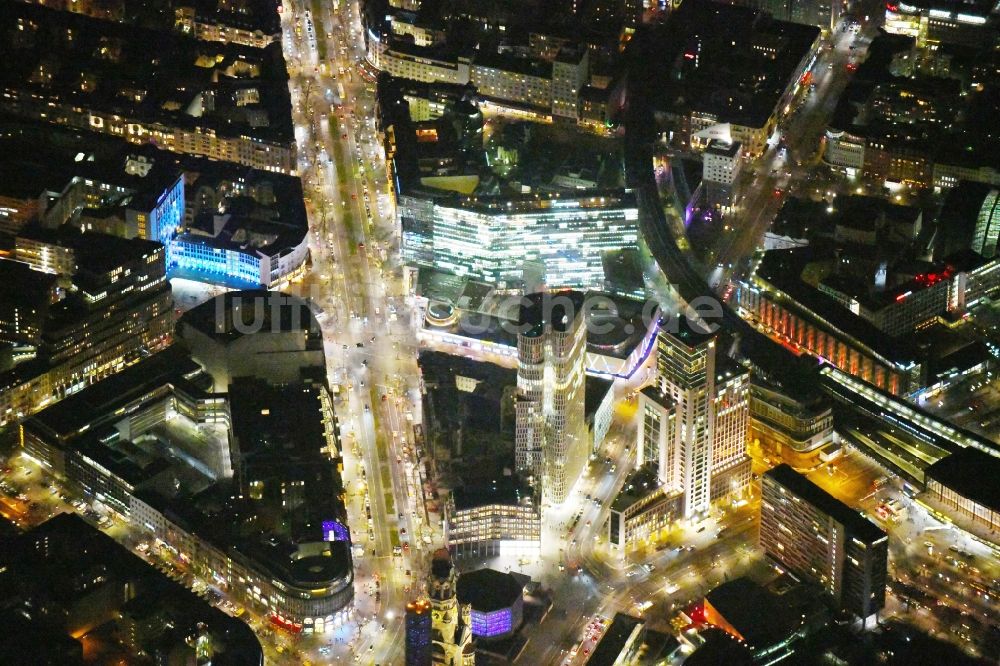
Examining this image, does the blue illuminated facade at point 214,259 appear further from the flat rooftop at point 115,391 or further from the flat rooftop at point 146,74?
the flat rooftop at point 146,74

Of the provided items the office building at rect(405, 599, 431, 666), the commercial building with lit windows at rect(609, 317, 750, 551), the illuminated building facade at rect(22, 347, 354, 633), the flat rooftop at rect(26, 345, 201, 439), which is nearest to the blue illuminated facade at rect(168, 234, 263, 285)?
the flat rooftop at rect(26, 345, 201, 439)

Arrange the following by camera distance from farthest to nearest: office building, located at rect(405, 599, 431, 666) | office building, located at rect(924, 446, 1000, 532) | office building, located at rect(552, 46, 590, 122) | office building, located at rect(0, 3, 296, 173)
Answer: office building, located at rect(552, 46, 590, 122) → office building, located at rect(0, 3, 296, 173) → office building, located at rect(924, 446, 1000, 532) → office building, located at rect(405, 599, 431, 666)

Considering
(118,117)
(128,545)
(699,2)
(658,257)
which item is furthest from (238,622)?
(699,2)

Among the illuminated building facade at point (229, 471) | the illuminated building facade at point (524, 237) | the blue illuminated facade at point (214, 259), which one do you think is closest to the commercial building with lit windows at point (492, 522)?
the illuminated building facade at point (229, 471)

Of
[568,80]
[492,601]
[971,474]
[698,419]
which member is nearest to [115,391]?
[492,601]

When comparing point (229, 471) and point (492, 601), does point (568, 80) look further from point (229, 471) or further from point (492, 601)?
point (492, 601)

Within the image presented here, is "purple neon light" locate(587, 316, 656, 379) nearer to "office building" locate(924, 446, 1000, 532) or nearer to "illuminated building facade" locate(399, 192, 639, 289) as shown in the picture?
"illuminated building facade" locate(399, 192, 639, 289)
